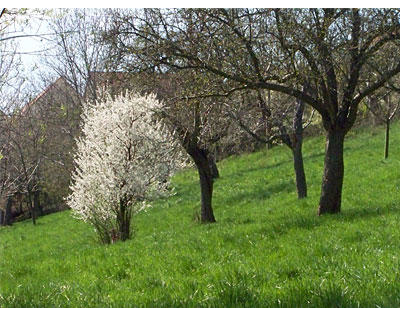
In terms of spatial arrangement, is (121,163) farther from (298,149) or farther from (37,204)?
(37,204)

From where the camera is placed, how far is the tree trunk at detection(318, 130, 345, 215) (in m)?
10.3

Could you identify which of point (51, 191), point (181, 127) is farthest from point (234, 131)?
point (51, 191)

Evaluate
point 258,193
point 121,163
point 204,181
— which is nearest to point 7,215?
point 121,163

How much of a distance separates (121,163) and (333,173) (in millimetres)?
7032

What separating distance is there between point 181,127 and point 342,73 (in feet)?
17.5

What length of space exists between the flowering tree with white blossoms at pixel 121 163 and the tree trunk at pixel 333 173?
578 cm

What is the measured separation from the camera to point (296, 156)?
15.4 meters

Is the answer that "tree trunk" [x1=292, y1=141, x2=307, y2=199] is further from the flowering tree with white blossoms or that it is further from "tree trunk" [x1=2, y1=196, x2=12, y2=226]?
"tree trunk" [x1=2, y1=196, x2=12, y2=226]

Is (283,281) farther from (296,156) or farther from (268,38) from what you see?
(296,156)

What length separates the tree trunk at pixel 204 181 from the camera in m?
14.9

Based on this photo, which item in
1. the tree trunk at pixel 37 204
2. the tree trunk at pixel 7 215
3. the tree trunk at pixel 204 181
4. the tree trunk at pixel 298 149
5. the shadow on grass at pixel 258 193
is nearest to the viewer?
the tree trunk at pixel 204 181

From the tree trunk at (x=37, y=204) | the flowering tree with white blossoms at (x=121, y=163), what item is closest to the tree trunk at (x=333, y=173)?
the flowering tree with white blossoms at (x=121, y=163)

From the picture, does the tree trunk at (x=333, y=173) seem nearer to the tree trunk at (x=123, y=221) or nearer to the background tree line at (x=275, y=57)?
the background tree line at (x=275, y=57)
